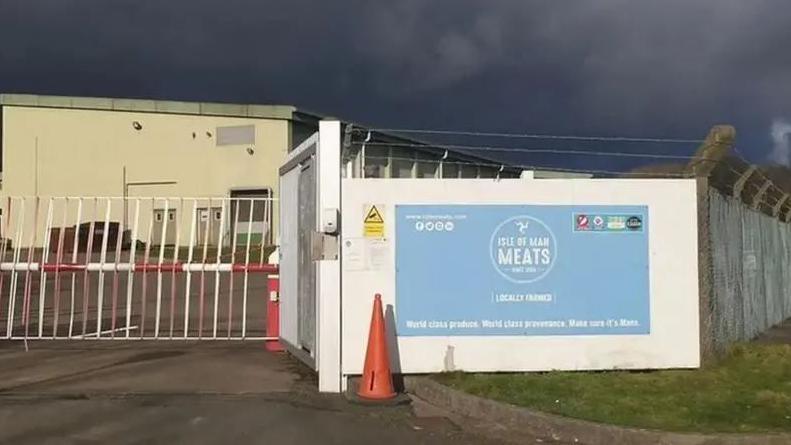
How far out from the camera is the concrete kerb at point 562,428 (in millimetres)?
7391

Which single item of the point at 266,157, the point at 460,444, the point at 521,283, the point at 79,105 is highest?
the point at 79,105

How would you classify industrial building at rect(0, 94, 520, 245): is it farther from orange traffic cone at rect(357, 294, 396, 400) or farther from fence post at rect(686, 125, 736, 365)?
orange traffic cone at rect(357, 294, 396, 400)

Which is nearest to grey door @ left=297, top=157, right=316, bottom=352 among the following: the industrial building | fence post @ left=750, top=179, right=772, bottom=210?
fence post @ left=750, top=179, right=772, bottom=210

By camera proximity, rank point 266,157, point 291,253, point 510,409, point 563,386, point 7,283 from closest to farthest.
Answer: point 510,409, point 563,386, point 291,253, point 7,283, point 266,157

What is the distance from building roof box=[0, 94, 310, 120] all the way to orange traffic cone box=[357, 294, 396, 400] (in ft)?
119

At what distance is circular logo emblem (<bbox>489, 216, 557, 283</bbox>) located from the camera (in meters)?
10.3

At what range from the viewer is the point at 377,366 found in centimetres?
955

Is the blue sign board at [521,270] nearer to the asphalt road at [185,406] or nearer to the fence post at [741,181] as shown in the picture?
the asphalt road at [185,406]

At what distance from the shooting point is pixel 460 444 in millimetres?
7727

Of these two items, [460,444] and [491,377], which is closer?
[460,444]

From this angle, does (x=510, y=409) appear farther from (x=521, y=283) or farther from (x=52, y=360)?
(x=52, y=360)

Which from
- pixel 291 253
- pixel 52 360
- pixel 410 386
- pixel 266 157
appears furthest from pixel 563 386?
pixel 266 157

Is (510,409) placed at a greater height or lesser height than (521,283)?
lesser

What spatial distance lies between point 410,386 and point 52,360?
5.37 metres
